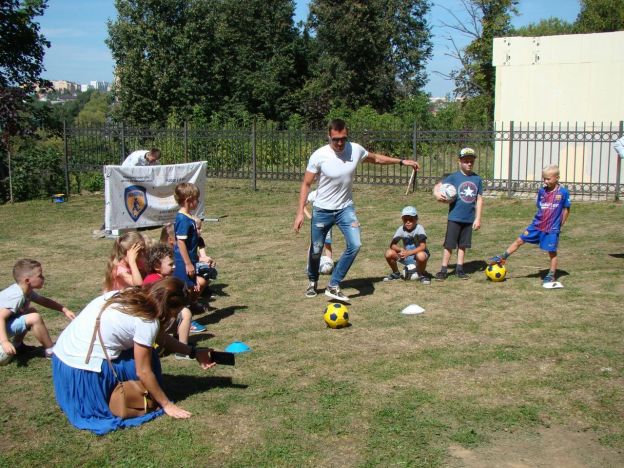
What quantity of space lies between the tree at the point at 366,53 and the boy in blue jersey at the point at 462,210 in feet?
110

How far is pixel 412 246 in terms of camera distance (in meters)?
9.05

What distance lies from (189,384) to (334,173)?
326 cm

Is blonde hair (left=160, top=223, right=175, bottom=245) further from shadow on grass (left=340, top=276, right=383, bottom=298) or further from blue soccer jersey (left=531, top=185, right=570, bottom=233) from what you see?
blue soccer jersey (left=531, top=185, right=570, bottom=233)

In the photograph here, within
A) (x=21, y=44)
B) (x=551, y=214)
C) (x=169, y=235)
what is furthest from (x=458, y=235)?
(x=21, y=44)

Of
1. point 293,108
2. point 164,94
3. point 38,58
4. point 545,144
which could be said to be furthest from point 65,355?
point 293,108

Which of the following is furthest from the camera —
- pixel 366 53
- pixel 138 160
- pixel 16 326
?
pixel 366 53

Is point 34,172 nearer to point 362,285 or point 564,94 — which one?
point 362,285

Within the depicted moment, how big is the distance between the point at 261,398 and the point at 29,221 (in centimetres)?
1282

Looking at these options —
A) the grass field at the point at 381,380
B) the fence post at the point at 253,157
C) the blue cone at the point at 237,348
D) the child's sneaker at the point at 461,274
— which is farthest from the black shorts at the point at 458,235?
the fence post at the point at 253,157

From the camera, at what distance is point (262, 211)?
16.9 metres

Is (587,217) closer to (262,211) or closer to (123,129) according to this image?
(262,211)

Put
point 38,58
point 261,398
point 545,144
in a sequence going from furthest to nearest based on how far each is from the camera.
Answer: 1. point 38,58
2. point 545,144
3. point 261,398

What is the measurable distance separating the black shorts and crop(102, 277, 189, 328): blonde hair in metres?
5.12

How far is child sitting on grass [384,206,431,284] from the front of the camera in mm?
8906
